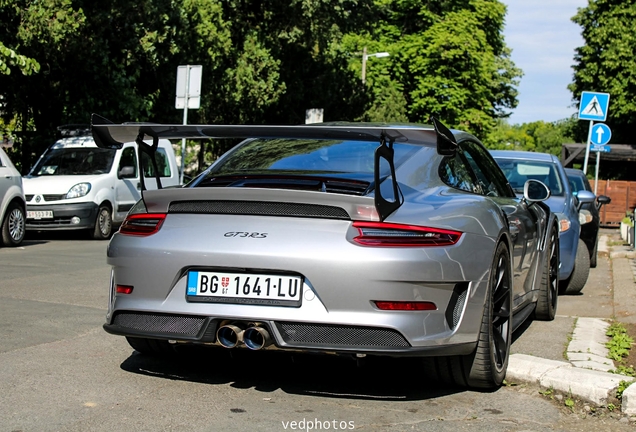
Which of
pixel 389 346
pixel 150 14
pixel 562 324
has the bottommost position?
pixel 562 324

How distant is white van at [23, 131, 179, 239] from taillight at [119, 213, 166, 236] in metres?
11.9

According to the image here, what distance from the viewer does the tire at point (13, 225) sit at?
1424 cm

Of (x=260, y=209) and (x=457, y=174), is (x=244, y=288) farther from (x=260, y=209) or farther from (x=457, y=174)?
(x=457, y=174)

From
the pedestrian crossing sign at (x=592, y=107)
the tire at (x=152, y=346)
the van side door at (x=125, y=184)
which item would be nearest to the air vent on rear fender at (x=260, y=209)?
the tire at (x=152, y=346)

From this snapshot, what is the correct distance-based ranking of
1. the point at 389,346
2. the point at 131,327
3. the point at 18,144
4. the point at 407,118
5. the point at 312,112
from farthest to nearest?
the point at 407,118 < the point at 312,112 < the point at 18,144 < the point at 131,327 < the point at 389,346

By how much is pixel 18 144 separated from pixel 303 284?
1847 cm

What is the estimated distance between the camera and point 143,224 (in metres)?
4.93

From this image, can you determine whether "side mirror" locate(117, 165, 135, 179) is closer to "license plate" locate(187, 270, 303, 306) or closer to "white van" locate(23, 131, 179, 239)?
"white van" locate(23, 131, 179, 239)

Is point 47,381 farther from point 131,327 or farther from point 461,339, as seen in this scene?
point 461,339

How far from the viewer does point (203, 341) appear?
4.63 meters

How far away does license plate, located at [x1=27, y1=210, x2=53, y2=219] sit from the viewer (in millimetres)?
16422

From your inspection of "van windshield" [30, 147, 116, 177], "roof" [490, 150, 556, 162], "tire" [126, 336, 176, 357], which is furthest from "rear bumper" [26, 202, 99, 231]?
"tire" [126, 336, 176, 357]

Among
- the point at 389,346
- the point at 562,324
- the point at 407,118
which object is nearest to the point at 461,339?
the point at 389,346

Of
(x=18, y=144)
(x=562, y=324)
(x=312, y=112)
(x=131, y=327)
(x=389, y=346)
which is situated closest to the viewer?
(x=389, y=346)
